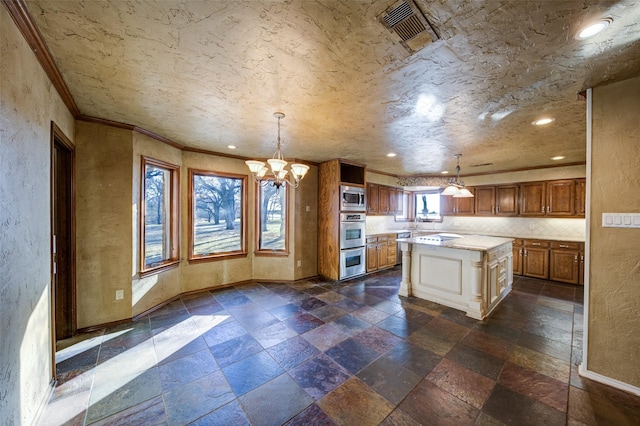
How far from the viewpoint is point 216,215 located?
4297 millimetres

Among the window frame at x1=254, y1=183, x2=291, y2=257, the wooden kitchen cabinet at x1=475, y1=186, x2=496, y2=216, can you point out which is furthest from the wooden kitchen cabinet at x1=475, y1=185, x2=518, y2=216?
the window frame at x1=254, y1=183, x2=291, y2=257

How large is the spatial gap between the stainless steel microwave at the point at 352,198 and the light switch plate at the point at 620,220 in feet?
11.0

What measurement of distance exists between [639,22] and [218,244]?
499 cm

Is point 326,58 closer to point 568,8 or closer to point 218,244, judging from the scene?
point 568,8

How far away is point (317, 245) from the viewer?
505cm

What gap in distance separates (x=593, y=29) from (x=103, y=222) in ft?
14.9

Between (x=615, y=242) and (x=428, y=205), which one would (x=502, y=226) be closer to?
(x=428, y=205)

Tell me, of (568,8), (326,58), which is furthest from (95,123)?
(568,8)

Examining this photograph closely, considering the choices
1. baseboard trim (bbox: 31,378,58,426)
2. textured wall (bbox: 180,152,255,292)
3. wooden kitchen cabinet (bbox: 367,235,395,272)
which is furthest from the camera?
wooden kitchen cabinet (bbox: 367,235,395,272)

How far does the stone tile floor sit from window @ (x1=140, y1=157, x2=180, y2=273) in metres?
0.80

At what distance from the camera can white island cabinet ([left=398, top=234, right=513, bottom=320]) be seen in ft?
10.4

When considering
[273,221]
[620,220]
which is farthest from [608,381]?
[273,221]

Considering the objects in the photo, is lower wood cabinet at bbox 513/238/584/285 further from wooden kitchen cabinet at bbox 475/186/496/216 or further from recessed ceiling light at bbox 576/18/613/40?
recessed ceiling light at bbox 576/18/613/40

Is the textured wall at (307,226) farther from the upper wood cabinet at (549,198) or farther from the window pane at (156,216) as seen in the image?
the upper wood cabinet at (549,198)
